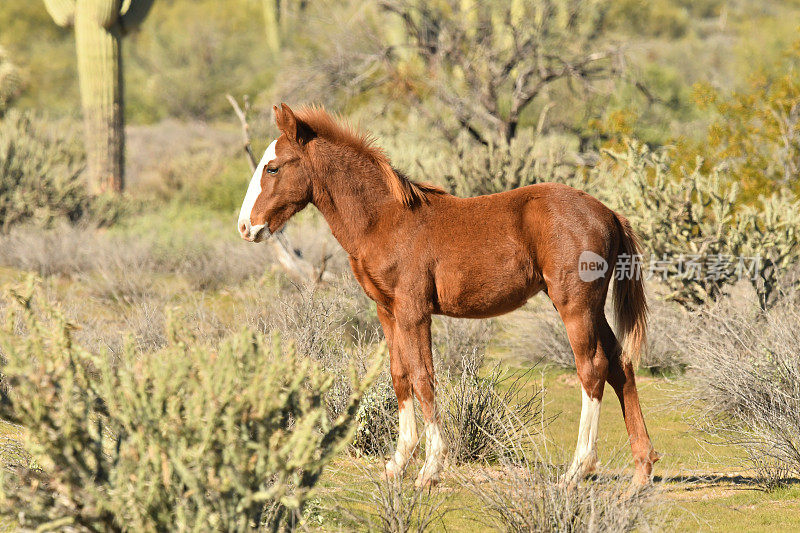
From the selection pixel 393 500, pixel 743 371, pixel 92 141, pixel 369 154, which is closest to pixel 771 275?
pixel 743 371

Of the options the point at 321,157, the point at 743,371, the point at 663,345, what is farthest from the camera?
the point at 663,345

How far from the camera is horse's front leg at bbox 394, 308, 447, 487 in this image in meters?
5.36

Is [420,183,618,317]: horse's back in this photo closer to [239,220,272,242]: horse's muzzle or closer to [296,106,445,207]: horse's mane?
[296,106,445,207]: horse's mane

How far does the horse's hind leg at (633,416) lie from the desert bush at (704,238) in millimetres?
3505

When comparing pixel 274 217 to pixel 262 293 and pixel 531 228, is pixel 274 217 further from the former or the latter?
pixel 262 293

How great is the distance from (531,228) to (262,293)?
467 cm

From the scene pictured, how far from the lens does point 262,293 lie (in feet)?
31.3

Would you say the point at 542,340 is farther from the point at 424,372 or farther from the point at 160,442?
the point at 160,442

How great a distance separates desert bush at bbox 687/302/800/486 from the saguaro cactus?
13.4 m

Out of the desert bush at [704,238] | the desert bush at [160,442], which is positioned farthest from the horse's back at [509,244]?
the desert bush at [704,238]

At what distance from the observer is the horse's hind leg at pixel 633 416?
18.3ft

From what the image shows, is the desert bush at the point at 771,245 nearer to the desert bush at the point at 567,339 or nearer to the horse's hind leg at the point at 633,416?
the desert bush at the point at 567,339

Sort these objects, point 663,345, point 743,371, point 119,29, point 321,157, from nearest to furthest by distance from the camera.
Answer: point 321,157
point 743,371
point 663,345
point 119,29

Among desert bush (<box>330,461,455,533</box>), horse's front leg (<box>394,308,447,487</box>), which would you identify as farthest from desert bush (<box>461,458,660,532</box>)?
horse's front leg (<box>394,308,447,487</box>)
